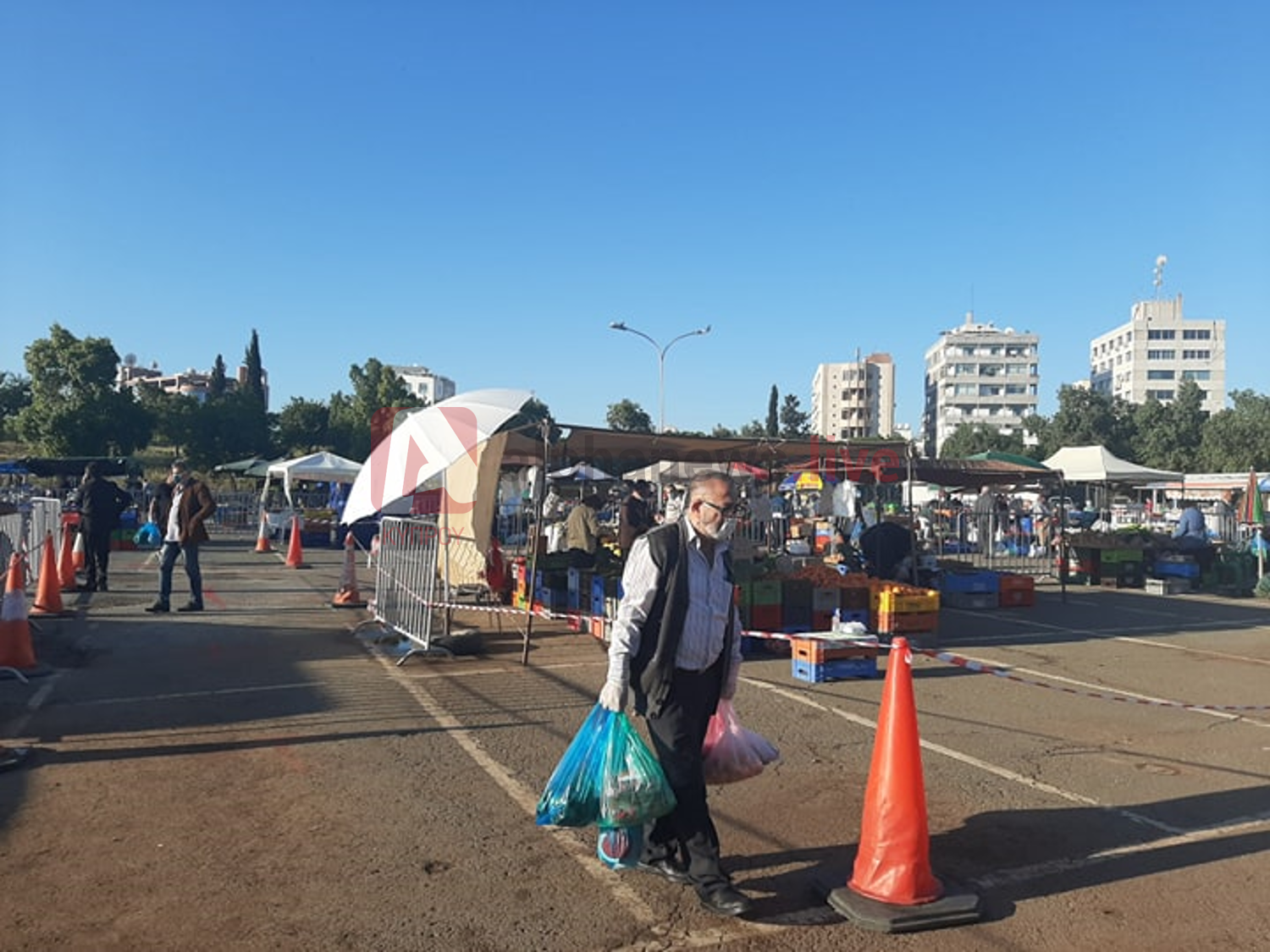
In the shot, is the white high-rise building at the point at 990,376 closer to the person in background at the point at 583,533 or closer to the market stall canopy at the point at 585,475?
the market stall canopy at the point at 585,475

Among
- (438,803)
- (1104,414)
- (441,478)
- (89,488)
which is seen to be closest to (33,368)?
(89,488)

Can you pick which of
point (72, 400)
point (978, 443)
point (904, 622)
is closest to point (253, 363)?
point (72, 400)

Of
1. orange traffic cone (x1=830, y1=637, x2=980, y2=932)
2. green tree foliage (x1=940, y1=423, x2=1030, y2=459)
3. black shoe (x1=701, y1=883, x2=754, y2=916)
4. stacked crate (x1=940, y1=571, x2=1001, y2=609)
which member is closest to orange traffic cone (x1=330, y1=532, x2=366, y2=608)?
stacked crate (x1=940, y1=571, x2=1001, y2=609)

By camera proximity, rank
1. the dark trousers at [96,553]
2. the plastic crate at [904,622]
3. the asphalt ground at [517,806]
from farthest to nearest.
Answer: the dark trousers at [96,553], the plastic crate at [904,622], the asphalt ground at [517,806]

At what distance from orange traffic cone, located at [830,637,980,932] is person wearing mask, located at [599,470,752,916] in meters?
0.55

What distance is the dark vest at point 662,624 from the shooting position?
3988mm

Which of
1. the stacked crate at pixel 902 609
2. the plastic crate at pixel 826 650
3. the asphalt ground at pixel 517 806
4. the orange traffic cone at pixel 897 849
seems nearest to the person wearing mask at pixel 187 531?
the asphalt ground at pixel 517 806

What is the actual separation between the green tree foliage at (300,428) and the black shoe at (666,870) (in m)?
62.5

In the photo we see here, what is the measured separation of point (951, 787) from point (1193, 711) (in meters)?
3.52

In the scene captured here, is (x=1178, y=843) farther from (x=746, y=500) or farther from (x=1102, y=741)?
(x=746, y=500)

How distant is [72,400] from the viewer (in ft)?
160

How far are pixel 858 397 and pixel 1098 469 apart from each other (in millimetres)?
120470

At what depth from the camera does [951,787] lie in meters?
5.69

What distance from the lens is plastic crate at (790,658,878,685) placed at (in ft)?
28.9
